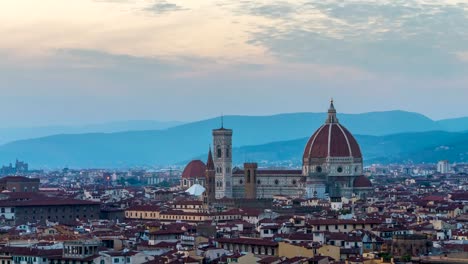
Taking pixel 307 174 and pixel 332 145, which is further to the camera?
pixel 332 145

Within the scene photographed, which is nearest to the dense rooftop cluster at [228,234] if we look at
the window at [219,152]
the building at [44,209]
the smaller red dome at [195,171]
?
the building at [44,209]

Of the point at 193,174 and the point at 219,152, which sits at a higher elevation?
the point at 219,152

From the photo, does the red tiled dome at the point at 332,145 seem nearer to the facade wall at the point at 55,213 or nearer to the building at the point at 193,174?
the building at the point at 193,174

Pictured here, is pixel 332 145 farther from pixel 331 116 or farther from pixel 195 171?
pixel 195 171

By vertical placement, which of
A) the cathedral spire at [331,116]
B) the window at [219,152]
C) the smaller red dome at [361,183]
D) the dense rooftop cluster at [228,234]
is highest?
the cathedral spire at [331,116]

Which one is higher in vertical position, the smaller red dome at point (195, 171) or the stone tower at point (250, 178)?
the smaller red dome at point (195, 171)

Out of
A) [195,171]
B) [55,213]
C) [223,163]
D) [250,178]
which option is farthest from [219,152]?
[55,213]

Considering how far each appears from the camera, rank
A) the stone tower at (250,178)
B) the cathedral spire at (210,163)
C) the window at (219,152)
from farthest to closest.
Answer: the window at (219,152) < the stone tower at (250,178) < the cathedral spire at (210,163)
